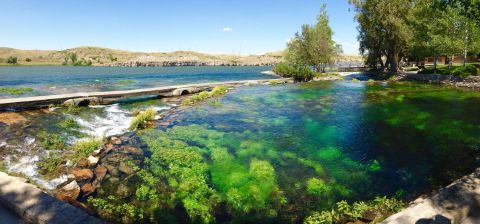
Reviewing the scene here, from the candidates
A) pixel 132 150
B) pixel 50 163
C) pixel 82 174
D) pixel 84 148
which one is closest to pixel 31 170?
pixel 50 163

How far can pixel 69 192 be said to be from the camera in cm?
1070

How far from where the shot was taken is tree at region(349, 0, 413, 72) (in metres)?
54.1

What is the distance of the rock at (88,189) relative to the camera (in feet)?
35.6

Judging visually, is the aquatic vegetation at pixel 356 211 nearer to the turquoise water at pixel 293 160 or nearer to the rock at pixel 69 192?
the turquoise water at pixel 293 160

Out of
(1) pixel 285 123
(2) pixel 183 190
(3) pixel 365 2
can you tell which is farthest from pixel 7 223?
(3) pixel 365 2

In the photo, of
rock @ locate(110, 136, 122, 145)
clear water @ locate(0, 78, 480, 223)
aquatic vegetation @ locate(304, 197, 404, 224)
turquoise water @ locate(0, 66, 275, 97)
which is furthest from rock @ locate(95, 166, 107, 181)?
turquoise water @ locate(0, 66, 275, 97)

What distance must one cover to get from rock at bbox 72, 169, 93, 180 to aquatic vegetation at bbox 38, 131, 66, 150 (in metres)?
4.00

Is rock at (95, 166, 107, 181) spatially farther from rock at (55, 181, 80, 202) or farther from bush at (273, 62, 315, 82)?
bush at (273, 62, 315, 82)

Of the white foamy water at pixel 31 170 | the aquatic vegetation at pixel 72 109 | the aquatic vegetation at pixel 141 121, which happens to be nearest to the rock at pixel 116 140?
the aquatic vegetation at pixel 141 121

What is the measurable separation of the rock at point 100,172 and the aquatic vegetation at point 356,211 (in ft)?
26.6

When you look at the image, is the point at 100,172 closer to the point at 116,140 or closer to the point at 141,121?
the point at 116,140

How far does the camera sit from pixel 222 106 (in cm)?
2891

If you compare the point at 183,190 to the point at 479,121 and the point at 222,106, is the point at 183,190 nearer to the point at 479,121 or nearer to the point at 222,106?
the point at 222,106

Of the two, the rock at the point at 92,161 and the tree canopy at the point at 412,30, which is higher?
the tree canopy at the point at 412,30
